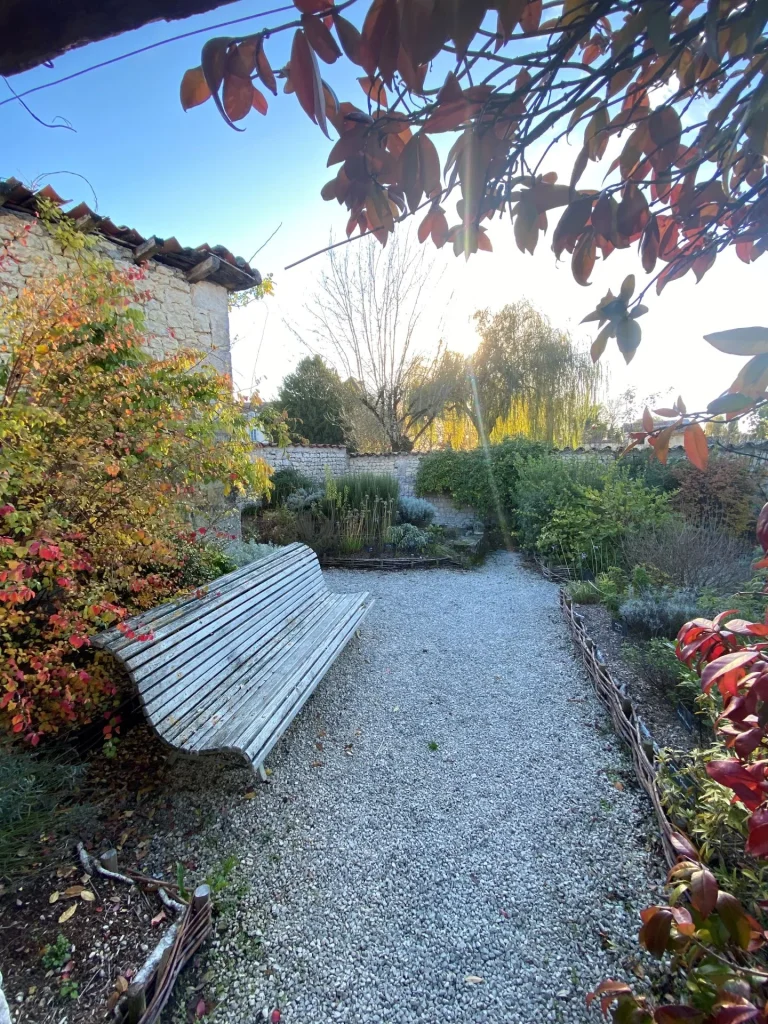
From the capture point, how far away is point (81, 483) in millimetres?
2303

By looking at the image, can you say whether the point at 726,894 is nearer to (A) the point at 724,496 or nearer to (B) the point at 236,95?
(B) the point at 236,95

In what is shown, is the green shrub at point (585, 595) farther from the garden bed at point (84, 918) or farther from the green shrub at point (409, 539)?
the garden bed at point (84, 918)

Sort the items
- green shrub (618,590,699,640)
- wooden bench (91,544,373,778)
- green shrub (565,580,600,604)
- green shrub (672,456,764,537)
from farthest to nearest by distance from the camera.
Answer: green shrub (672,456,764,537) < green shrub (565,580,600,604) < green shrub (618,590,699,640) < wooden bench (91,544,373,778)

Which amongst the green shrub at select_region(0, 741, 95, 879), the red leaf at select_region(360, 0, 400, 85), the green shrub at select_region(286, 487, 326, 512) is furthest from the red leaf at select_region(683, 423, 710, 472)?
the green shrub at select_region(286, 487, 326, 512)

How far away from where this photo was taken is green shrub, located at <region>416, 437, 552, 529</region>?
903 centimetres

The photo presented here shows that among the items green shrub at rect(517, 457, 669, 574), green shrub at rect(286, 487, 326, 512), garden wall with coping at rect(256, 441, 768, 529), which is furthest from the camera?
garden wall with coping at rect(256, 441, 768, 529)

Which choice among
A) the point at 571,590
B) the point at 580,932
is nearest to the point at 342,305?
the point at 571,590

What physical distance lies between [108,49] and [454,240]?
78cm

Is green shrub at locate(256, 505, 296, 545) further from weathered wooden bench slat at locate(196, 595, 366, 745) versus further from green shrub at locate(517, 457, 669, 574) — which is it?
green shrub at locate(517, 457, 669, 574)

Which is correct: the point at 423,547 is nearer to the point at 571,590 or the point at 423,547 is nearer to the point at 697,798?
the point at 571,590

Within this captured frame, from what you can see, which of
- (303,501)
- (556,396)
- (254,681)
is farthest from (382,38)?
(556,396)

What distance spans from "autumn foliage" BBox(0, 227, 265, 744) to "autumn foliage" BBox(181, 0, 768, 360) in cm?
176

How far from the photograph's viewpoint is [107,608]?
2062 millimetres

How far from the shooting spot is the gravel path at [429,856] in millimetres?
1458
